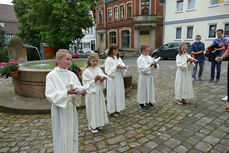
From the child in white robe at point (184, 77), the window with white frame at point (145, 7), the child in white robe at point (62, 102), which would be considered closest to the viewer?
the child in white robe at point (62, 102)

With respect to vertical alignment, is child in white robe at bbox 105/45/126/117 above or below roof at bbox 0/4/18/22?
below

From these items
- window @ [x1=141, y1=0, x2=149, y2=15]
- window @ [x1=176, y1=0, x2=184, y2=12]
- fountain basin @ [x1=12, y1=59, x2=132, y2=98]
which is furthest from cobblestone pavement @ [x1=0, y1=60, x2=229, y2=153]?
window @ [x1=141, y1=0, x2=149, y2=15]

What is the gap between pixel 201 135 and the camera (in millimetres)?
3449

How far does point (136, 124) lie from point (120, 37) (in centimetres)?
2795

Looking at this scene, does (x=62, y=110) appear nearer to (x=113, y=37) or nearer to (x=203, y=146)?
(x=203, y=146)

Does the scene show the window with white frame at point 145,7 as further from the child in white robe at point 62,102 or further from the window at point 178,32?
the child in white robe at point 62,102

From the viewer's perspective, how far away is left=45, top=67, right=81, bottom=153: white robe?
229cm

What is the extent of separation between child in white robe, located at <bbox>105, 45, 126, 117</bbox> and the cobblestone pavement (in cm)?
37

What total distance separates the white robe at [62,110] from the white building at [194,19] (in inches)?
A: 823

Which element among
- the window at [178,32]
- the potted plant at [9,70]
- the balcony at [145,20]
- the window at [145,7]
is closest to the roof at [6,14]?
the window at [145,7]

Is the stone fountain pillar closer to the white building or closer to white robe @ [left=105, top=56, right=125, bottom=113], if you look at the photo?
white robe @ [left=105, top=56, right=125, bottom=113]

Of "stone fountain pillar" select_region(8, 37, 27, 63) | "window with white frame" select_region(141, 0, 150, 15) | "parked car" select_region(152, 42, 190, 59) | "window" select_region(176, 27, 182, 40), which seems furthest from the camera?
"window with white frame" select_region(141, 0, 150, 15)

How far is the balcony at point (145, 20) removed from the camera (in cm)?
2545

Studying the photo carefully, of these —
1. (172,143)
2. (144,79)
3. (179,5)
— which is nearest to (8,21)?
(179,5)
